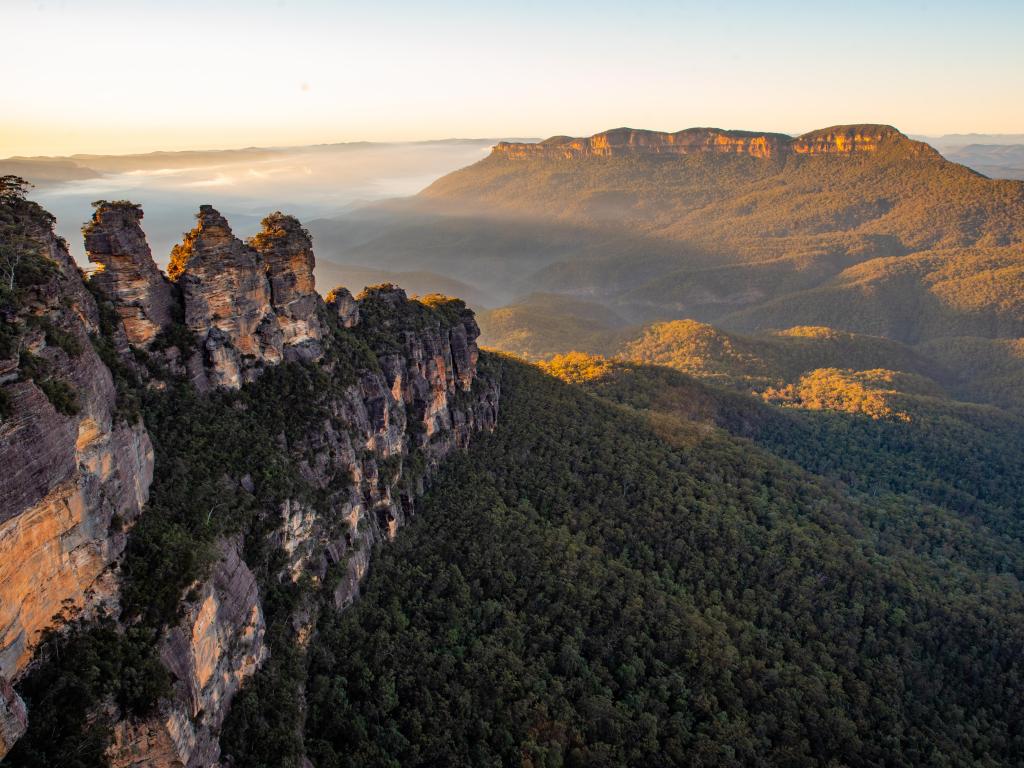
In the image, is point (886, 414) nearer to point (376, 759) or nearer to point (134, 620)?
point (376, 759)

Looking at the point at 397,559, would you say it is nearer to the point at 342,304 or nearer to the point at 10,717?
the point at 342,304

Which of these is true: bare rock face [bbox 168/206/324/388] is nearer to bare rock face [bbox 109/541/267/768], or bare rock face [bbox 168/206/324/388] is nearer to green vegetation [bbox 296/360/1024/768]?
bare rock face [bbox 109/541/267/768]

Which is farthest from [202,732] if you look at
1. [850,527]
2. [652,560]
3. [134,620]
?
[850,527]

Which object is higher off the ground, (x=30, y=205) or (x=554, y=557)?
(x=30, y=205)

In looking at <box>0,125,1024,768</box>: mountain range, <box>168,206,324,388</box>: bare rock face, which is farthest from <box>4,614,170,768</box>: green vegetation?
<box>168,206,324,388</box>: bare rock face

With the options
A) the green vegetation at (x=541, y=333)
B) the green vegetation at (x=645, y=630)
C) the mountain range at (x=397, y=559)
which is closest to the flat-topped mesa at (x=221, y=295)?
the mountain range at (x=397, y=559)

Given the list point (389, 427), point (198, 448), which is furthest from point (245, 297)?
point (389, 427)
